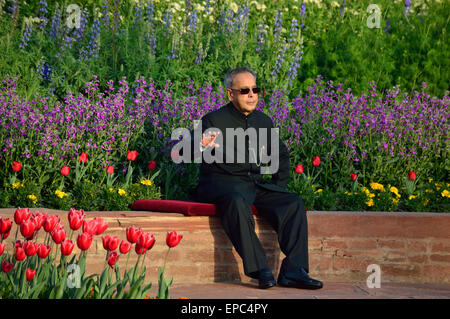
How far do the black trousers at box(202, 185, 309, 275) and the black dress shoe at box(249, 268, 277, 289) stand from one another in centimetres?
4

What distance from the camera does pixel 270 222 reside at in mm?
5281

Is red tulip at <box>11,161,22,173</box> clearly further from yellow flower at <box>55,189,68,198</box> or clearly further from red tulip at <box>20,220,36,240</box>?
red tulip at <box>20,220,36,240</box>

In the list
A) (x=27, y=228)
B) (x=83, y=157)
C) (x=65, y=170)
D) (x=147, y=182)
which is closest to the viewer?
(x=27, y=228)

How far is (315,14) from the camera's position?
11031 millimetres

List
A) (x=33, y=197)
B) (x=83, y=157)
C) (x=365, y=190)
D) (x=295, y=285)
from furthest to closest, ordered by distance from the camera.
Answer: (x=365, y=190) → (x=83, y=157) → (x=33, y=197) → (x=295, y=285)

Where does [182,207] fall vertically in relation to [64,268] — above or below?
above

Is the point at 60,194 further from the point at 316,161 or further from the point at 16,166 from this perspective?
the point at 316,161

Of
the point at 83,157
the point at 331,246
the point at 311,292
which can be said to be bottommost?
the point at 311,292

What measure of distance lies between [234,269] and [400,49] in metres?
5.99

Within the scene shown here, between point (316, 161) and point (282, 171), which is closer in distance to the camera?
point (282, 171)

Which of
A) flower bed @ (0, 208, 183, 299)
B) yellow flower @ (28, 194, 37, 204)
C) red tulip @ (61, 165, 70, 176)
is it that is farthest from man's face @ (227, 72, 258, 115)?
flower bed @ (0, 208, 183, 299)

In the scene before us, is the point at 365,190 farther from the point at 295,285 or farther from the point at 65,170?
the point at 65,170

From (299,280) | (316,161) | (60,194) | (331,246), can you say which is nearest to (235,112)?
(316,161)

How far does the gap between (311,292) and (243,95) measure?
154 cm
